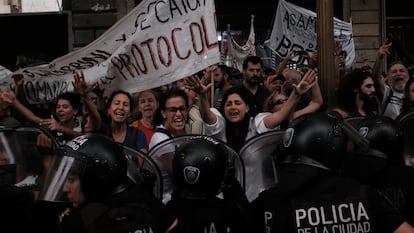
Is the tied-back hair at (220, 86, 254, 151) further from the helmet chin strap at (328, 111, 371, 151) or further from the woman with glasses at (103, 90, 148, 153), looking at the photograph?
the helmet chin strap at (328, 111, 371, 151)

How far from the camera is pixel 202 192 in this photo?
3.25 m

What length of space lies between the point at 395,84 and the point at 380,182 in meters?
3.32

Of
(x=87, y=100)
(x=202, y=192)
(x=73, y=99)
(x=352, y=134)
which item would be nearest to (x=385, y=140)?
(x=352, y=134)

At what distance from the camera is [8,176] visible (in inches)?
135

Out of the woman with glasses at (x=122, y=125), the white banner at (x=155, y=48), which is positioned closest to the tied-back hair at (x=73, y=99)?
the white banner at (x=155, y=48)

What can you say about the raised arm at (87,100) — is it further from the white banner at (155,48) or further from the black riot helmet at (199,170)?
the black riot helmet at (199,170)

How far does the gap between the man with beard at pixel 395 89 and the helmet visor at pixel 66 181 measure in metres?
3.92

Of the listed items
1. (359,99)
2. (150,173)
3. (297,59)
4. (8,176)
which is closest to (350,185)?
(150,173)

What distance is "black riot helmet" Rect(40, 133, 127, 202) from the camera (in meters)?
2.82

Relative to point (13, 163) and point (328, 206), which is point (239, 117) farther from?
point (328, 206)

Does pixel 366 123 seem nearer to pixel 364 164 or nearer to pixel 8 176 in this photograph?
pixel 364 164

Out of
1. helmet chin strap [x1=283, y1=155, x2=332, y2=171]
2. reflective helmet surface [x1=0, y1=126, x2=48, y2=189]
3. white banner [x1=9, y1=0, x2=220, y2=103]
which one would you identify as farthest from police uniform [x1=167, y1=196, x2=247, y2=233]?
white banner [x1=9, y1=0, x2=220, y2=103]

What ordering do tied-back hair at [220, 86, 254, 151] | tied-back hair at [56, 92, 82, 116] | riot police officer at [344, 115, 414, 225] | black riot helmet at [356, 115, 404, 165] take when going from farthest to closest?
tied-back hair at [56, 92, 82, 116] → tied-back hair at [220, 86, 254, 151] → black riot helmet at [356, 115, 404, 165] → riot police officer at [344, 115, 414, 225]

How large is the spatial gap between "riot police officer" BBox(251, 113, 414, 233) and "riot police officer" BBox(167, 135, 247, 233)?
42 cm
